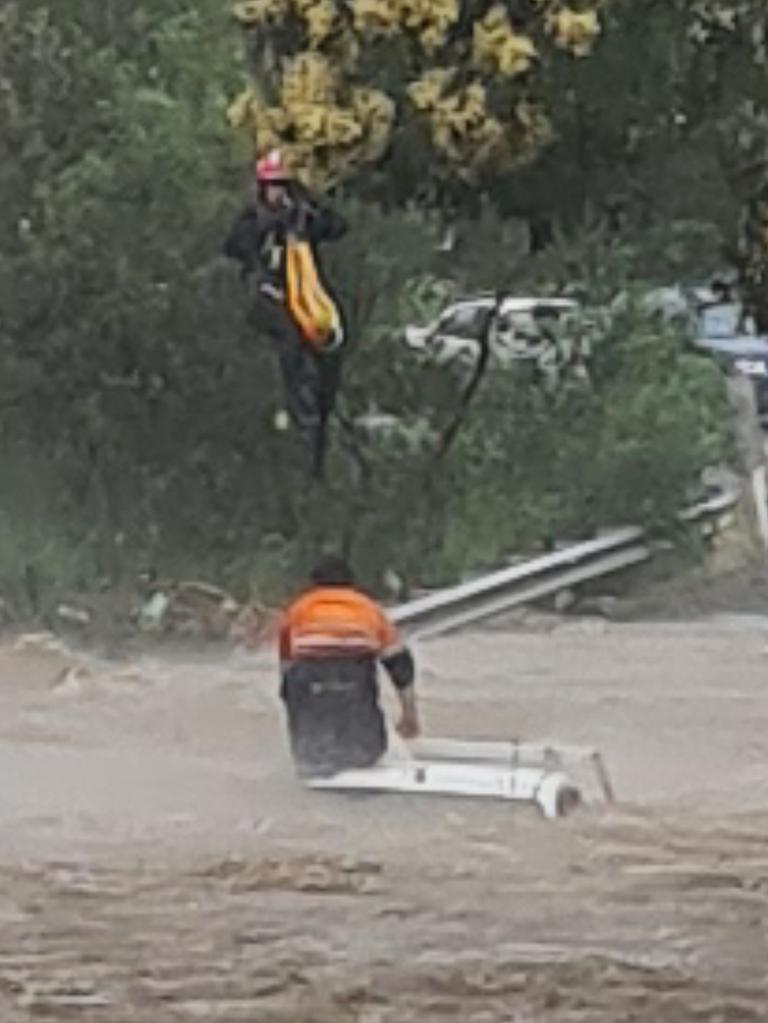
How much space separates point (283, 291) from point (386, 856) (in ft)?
6.73

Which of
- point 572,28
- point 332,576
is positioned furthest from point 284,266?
point 572,28

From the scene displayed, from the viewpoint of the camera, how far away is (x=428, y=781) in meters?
13.0

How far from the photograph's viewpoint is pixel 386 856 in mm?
11805

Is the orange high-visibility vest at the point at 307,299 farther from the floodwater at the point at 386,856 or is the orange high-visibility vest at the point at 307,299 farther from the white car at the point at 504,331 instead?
the white car at the point at 504,331

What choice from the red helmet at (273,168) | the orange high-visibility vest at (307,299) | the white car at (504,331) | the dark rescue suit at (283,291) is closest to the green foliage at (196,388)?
the white car at (504,331)

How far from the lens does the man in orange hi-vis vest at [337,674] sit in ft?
42.6

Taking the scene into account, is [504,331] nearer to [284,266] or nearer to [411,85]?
[284,266]

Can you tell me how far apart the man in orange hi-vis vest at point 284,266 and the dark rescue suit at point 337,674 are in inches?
41.7

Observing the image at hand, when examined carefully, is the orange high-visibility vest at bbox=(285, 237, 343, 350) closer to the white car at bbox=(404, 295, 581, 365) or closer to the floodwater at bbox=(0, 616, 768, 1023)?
the floodwater at bbox=(0, 616, 768, 1023)

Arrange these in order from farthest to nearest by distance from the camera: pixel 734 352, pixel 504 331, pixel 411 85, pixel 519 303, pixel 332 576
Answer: pixel 504 331 < pixel 734 352 < pixel 519 303 < pixel 332 576 < pixel 411 85

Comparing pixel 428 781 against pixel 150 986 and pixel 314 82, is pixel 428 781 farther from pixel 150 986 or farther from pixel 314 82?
pixel 314 82

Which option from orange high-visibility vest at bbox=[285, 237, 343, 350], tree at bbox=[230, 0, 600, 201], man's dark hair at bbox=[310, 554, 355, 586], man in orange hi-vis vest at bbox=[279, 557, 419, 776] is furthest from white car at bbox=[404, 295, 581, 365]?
tree at bbox=[230, 0, 600, 201]

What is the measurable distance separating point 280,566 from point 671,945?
32.5ft

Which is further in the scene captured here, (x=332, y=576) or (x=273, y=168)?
(x=332, y=576)
